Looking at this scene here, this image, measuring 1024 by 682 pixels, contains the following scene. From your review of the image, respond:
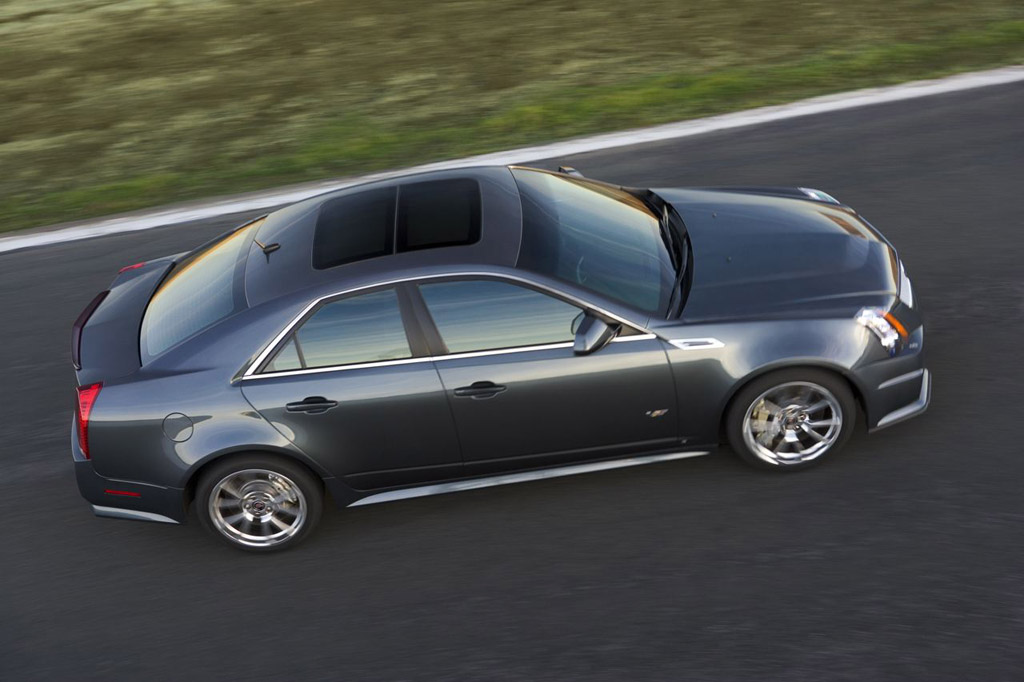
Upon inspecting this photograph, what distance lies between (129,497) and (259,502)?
72 centimetres

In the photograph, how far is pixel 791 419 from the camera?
19.3 ft

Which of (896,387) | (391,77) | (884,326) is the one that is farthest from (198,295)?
(391,77)

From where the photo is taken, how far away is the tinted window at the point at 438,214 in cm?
592

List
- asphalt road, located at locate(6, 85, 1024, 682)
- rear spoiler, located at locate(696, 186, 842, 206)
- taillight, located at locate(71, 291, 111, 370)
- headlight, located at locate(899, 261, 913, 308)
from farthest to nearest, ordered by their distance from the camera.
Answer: rear spoiler, located at locate(696, 186, 842, 206) < taillight, located at locate(71, 291, 111, 370) < headlight, located at locate(899, 261, 913, 308) < asphalt road, located at locate(6, 85, 1024, 682)

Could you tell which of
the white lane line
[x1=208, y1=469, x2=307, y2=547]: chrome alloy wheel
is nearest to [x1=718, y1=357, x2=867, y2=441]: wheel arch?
[x1=208, y1=469, x2=307, y2=547]: chrome alloy wheel

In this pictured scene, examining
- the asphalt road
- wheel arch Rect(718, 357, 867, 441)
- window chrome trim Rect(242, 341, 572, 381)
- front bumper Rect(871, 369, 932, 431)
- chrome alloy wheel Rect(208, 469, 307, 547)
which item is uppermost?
window chrome trim Rect(242, 341, 572, 381)

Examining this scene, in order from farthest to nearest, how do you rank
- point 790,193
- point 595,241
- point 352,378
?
1. point 790,193
2. point 595,241
3. point 352,378

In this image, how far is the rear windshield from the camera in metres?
6.02

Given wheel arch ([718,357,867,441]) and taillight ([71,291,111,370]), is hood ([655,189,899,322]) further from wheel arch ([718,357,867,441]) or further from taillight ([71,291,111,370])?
taillight ([71,291,111,370])

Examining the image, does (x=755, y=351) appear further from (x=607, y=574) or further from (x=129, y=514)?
(x=129, y=514)

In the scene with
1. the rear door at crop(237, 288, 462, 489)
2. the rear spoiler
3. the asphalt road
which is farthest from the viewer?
the rear spoiler

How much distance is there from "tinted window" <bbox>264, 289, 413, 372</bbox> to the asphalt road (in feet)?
3.61

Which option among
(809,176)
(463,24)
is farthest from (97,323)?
(463,24)

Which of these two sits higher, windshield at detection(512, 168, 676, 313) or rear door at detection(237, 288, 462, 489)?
windshield at detection(512, 168, 676, 313)
